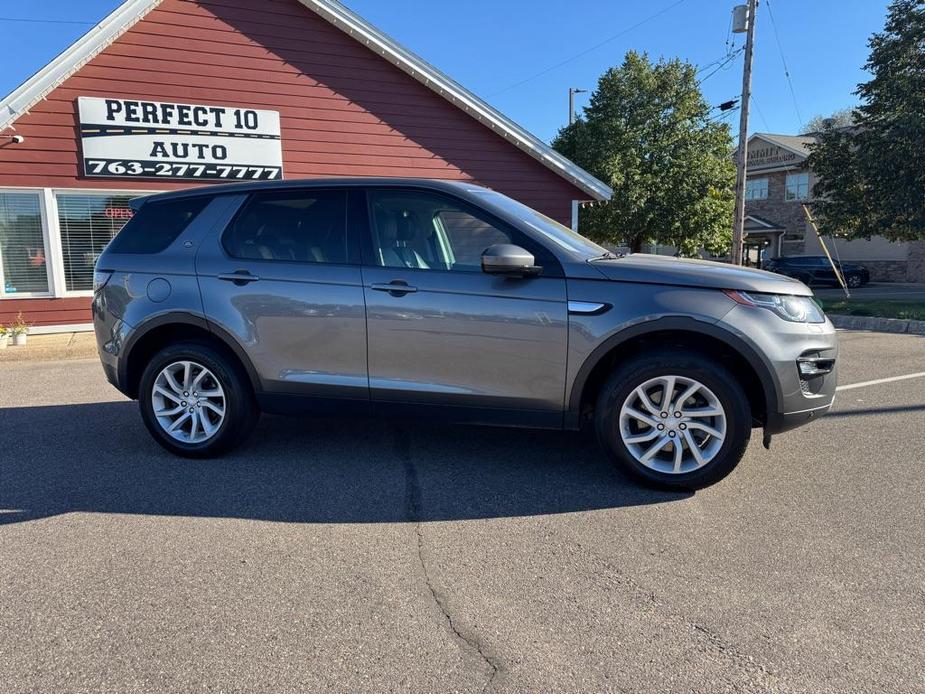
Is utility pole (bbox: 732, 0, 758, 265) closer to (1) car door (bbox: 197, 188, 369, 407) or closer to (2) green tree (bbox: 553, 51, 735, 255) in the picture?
(2) green tree (bbox: 553, 51, 735, 255)

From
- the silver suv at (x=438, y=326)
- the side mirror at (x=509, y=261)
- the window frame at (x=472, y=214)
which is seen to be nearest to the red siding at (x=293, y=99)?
the silver suv at (x=438, y=326)

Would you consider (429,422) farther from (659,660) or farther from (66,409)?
(66,409)

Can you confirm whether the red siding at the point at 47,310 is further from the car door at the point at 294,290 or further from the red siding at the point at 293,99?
the car door at the point at 294,290

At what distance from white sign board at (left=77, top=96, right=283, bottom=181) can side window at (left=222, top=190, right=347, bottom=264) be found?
753 centimetres

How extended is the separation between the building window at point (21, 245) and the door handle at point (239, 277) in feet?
26.5

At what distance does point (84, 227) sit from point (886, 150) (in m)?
16.5

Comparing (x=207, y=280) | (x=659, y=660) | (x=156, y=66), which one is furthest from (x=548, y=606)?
(x=156, y=66)

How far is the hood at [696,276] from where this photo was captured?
3.67m

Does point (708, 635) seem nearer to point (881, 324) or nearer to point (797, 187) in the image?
point (881, 324)

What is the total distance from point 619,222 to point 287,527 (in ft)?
79.3

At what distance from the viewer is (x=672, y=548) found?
3.14m

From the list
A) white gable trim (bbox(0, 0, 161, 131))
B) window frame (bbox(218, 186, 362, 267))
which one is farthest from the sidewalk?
window frame (bbox(218, 186, 362, 267))

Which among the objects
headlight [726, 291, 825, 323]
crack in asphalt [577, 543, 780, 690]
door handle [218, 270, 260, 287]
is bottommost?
crack in asphalt [577, 543, 780, 690]

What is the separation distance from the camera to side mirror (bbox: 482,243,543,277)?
145 inches
